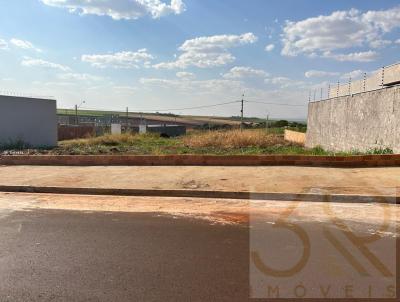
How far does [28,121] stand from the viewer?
997 inches

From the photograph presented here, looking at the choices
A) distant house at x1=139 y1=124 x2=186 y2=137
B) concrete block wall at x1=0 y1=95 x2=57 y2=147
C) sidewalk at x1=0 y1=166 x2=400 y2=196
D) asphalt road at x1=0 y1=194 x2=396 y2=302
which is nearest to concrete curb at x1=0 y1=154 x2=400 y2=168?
sidewalk at x1=0 y1=166 x2=400 y2=196

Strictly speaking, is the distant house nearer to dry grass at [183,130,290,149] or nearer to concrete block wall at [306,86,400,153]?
dry grass at [183,130,290,149]

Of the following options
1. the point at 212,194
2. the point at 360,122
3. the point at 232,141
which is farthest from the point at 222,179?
the point at 232,141

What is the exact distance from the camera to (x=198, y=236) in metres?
6.36

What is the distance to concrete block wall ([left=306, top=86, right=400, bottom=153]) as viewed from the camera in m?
13.1

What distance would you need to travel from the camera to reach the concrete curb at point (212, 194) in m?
8.62

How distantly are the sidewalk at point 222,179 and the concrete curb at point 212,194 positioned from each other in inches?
8.2

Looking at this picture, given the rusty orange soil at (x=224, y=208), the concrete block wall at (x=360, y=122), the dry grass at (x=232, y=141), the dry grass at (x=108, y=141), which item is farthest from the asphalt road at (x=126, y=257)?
the dry grass at (x=108, y=141)

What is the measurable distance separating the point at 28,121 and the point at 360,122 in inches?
738

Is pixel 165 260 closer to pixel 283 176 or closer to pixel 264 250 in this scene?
pixel 264 250

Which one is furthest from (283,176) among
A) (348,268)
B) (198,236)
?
(348,268)

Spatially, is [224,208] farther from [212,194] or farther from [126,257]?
[126,257]

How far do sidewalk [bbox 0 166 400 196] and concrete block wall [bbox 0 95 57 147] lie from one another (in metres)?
11.5

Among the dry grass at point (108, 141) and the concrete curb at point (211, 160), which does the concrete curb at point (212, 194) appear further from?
the dry grass at point (108, 141)
